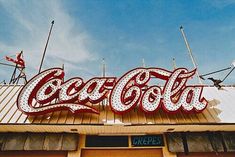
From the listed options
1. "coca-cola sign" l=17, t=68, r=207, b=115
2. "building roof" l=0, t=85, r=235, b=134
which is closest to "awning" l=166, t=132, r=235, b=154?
"building roof" l=0, t=85, r=235, b=134

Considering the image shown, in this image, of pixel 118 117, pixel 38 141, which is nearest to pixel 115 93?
pixel 118 117

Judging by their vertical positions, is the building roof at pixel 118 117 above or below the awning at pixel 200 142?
above

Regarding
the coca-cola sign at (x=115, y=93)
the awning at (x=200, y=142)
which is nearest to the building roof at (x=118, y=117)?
the coca-cola sign at (x=115, y=93)

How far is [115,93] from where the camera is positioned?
26.0ft

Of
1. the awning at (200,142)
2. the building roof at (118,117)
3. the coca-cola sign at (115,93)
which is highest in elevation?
the coca-cola sign at (115,93)

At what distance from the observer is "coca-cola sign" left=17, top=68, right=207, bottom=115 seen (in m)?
7.57

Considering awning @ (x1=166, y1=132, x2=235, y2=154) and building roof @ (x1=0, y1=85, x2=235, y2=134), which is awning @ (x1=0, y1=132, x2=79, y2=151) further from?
awning @ (x1=166, y1=132, x2=235, y2=154)

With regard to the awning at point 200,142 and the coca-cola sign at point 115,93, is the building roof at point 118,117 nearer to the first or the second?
the coca-cola sign at point 115,93

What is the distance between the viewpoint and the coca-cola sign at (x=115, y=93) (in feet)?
24.8

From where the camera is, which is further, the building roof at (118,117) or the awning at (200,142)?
the awning at (200,142)

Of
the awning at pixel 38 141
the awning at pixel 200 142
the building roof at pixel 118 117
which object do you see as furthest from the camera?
the awning at pixel 200 142

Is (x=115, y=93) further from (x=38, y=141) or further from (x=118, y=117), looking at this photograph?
(x=38, y=141)

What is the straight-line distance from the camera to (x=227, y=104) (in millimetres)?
8719

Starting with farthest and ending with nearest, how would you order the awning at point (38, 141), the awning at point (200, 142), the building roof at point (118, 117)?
the awning at point (200, 142) < the awning at point (38, 141) < the building roof at point (118, 117)
